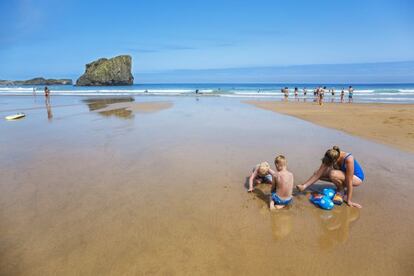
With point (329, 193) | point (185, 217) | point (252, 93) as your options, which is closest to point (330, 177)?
point (329, 193)

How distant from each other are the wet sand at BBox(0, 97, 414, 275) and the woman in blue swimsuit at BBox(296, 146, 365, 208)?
0.35 meters

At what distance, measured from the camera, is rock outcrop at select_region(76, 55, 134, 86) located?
106 m

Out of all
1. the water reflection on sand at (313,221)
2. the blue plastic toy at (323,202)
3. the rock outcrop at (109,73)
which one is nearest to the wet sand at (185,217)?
the water reflection on sand at (313,221)

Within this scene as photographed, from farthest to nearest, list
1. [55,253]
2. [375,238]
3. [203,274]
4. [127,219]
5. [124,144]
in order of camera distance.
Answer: [124,144] → [127,219] → [375,238] → [55,253] → [203,274]

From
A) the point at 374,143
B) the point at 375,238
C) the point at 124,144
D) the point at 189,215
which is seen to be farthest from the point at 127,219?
the point at 374,143

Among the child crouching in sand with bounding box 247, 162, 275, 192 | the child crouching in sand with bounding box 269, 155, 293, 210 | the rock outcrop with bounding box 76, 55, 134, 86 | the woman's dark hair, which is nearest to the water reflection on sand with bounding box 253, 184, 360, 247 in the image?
the child crouching in sand with bounding box 269, 155, 293, 210

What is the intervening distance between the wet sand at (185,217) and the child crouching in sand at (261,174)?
221mm

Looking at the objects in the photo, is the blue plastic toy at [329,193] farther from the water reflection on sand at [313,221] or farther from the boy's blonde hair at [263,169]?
the boy's blonde hair at [263,169]

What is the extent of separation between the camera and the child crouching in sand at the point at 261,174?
250 inches

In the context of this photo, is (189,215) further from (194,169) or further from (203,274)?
(194,169)

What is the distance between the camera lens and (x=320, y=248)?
425cm

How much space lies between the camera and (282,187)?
17.8 feet

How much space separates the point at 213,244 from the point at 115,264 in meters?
1.33

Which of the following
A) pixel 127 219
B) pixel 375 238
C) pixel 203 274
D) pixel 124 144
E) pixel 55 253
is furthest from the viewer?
pixel 124 144
